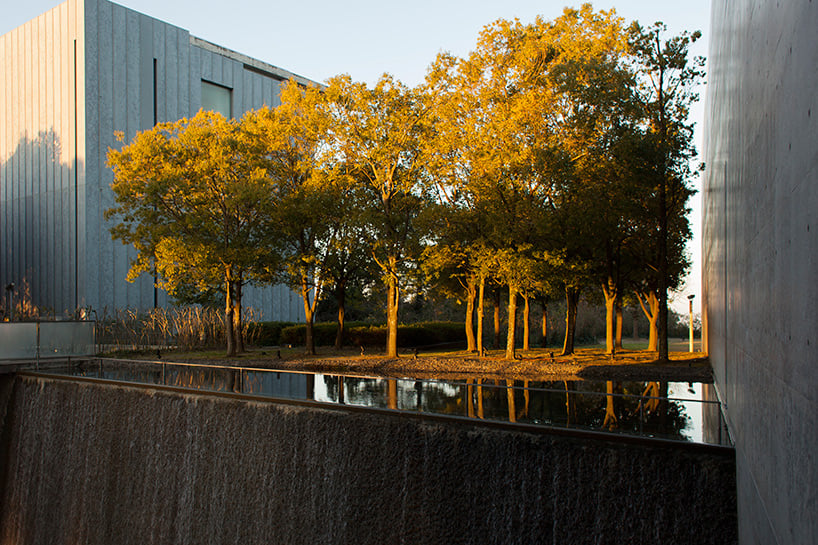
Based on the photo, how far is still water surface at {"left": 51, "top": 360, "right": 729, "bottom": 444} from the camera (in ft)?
21.4

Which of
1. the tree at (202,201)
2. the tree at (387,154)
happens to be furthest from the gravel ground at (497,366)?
the tree at (202,201)

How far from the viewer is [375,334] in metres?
26.5

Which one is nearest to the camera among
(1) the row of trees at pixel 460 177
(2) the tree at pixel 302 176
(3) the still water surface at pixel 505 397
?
(3) the still water surface at pixel 505 397

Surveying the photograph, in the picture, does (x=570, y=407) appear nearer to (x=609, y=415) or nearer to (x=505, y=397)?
(x=609, y=415)

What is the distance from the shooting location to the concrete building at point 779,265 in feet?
7.03

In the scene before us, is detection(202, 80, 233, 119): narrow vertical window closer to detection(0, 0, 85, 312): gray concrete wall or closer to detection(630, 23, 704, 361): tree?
detection(0, 0, 85, 312): gray concrete wall

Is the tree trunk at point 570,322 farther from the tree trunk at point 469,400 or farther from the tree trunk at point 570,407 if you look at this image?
the tree trunk at point 570,407

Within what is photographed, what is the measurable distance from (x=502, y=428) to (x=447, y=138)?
13.0 metres

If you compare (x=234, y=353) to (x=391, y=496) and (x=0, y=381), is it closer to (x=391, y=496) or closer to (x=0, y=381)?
(x=0, y=381)

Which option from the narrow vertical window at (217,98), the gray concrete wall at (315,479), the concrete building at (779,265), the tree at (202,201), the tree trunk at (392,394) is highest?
the narrow vertical window at (217,98)

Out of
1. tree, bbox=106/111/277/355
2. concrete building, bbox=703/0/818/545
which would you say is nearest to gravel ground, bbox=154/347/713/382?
tree, bbox=106/111/277/355

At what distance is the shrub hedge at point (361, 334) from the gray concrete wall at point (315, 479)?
14198mm

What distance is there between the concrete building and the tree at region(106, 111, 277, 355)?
17214mm

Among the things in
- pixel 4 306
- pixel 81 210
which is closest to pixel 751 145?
pixel 81 210
